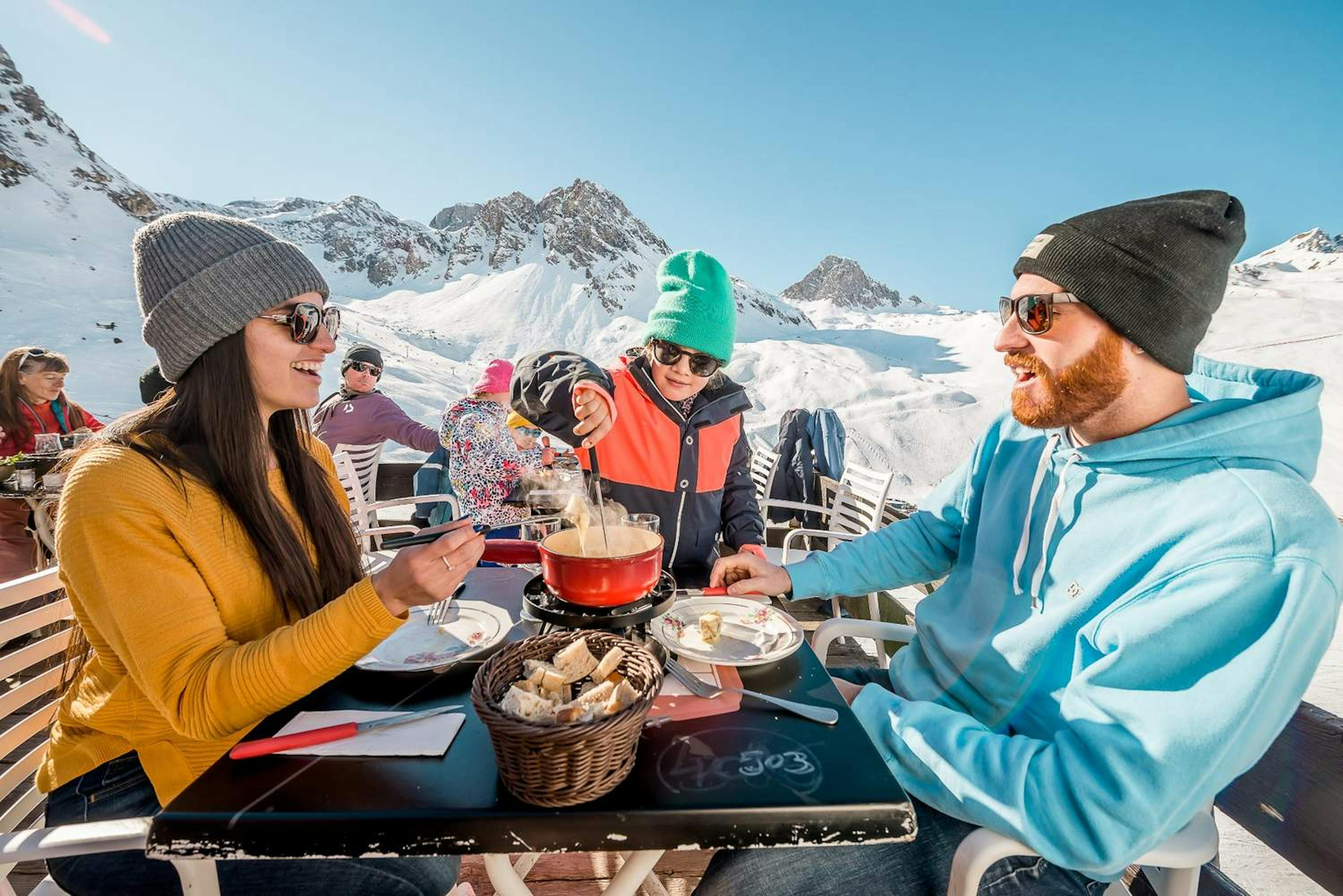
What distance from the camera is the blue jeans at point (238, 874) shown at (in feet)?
→ 3.57

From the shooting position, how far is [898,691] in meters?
1.73

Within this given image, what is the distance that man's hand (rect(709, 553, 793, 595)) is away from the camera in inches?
68.4

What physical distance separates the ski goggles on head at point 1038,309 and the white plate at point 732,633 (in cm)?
97

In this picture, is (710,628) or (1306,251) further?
(1306,251)

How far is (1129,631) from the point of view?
1067 millimetres

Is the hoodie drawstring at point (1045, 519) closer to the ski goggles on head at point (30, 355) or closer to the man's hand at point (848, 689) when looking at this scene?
the man's hand at point (848, 689)

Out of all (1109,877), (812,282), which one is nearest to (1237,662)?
(1109,877)

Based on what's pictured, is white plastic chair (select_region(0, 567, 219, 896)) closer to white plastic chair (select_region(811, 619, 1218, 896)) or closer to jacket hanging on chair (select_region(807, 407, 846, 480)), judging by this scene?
white plastic chair (select_region(811, 619, 1218, 896))

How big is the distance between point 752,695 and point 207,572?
1.15 metres

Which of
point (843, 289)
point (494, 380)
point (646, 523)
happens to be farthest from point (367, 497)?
point (843, 289)

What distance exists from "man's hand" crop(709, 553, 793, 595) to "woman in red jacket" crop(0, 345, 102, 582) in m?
4.95

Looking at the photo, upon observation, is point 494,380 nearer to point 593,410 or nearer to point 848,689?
point 593,410

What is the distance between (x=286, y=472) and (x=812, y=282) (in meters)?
157

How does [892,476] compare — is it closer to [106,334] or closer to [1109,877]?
[1109,877]
